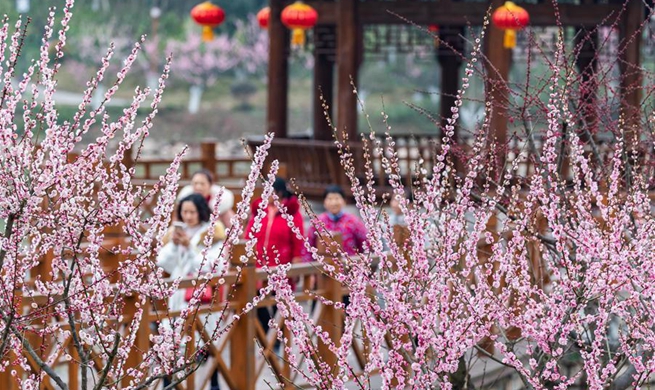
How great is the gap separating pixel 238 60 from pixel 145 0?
16.7ft

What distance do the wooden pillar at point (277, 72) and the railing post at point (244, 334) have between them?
33.4 feet

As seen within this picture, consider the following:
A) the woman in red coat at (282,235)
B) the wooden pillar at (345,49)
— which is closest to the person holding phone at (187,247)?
the woman in red coat at (282,235)

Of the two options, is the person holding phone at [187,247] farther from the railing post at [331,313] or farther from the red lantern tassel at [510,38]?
the red lantern tassel at [510,38]

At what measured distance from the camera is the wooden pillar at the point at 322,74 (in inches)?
688

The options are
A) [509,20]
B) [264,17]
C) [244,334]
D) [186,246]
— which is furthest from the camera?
[264,17]

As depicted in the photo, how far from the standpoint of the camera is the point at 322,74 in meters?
18.8

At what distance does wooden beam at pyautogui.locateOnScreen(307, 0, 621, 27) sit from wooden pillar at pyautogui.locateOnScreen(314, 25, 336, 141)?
1146 mm

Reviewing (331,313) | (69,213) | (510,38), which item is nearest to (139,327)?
(331,313)

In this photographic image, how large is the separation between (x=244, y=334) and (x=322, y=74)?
39.4 ft

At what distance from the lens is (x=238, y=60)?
47.2 m

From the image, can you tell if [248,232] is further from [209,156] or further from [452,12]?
[209,156]

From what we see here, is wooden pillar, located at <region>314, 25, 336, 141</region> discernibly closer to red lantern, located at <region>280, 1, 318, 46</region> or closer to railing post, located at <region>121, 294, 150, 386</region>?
red lantern, located at <region>280, 1, 318, 46</region>

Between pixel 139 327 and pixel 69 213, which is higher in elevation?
pixel 69 213

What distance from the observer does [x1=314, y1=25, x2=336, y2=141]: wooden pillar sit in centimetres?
1748
